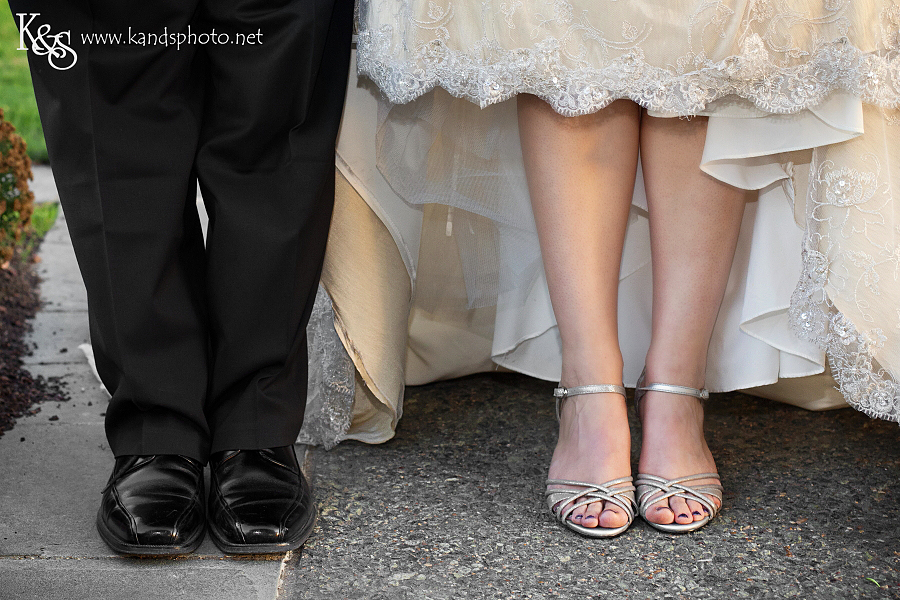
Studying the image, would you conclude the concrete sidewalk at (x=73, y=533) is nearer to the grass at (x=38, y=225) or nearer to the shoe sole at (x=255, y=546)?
the shoe sole at (x=255, y=546)

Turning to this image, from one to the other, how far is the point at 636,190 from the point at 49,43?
0.85 m

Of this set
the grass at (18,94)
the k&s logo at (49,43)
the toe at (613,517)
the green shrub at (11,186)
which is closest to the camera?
the k&s logo at (49,43)

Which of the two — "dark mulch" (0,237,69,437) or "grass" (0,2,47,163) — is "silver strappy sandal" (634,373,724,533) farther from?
"grass" (0,2,47,163)

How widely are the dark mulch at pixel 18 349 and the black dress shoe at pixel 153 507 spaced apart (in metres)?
0.43

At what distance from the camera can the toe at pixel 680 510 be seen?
1114 millimetres

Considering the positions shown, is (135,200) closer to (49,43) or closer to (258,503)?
(49,43)

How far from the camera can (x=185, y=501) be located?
1064mm

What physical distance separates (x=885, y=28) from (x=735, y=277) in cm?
45

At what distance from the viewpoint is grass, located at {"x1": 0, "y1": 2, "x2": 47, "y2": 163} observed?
3.25 m

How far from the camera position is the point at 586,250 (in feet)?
3.84

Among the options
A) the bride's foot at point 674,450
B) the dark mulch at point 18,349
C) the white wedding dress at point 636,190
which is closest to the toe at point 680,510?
the bride's foot at point 674,450

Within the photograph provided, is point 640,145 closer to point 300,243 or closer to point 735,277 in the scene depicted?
point 735,277

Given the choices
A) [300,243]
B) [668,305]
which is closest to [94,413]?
[300,243]

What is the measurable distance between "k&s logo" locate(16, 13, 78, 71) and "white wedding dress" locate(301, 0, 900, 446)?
1.21 feet
